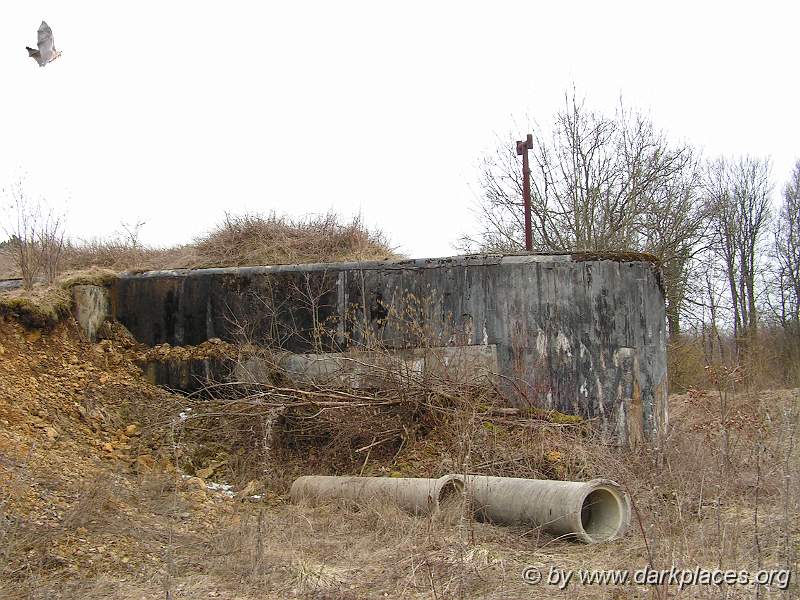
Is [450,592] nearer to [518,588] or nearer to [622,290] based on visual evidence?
[518,588]

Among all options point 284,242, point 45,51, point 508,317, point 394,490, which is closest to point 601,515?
point 394,490

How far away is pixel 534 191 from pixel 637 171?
7.07ft

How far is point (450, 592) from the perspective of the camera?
13.0ft

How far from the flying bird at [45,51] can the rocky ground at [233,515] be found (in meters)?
2.74

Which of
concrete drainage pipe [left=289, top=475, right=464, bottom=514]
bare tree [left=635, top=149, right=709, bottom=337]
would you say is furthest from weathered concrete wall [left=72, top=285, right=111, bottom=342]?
bare tree [left=635, top=149, right=709, bottom=337]

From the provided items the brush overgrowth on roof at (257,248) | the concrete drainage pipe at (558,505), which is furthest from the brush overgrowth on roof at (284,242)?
the concrete drainage pipe at (558,505)

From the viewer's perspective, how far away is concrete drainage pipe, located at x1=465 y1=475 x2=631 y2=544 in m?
5.18

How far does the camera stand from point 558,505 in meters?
5.23

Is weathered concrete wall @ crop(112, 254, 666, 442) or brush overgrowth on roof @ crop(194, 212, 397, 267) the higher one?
brush overgrowth on roof @ crop(194, 212, 397, 267)

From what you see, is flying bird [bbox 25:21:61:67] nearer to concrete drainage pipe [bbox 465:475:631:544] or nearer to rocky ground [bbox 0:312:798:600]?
rocky ground [bbox 0:312:798:600]

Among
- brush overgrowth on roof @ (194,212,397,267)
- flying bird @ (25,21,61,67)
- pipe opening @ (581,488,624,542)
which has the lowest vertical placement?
pipe opening @ (581,488,624,542)

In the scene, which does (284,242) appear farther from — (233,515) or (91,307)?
(233,515)

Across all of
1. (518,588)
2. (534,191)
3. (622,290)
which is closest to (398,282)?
(622,290)

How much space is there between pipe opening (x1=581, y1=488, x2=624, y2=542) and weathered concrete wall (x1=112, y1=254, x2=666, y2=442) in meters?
1.64
